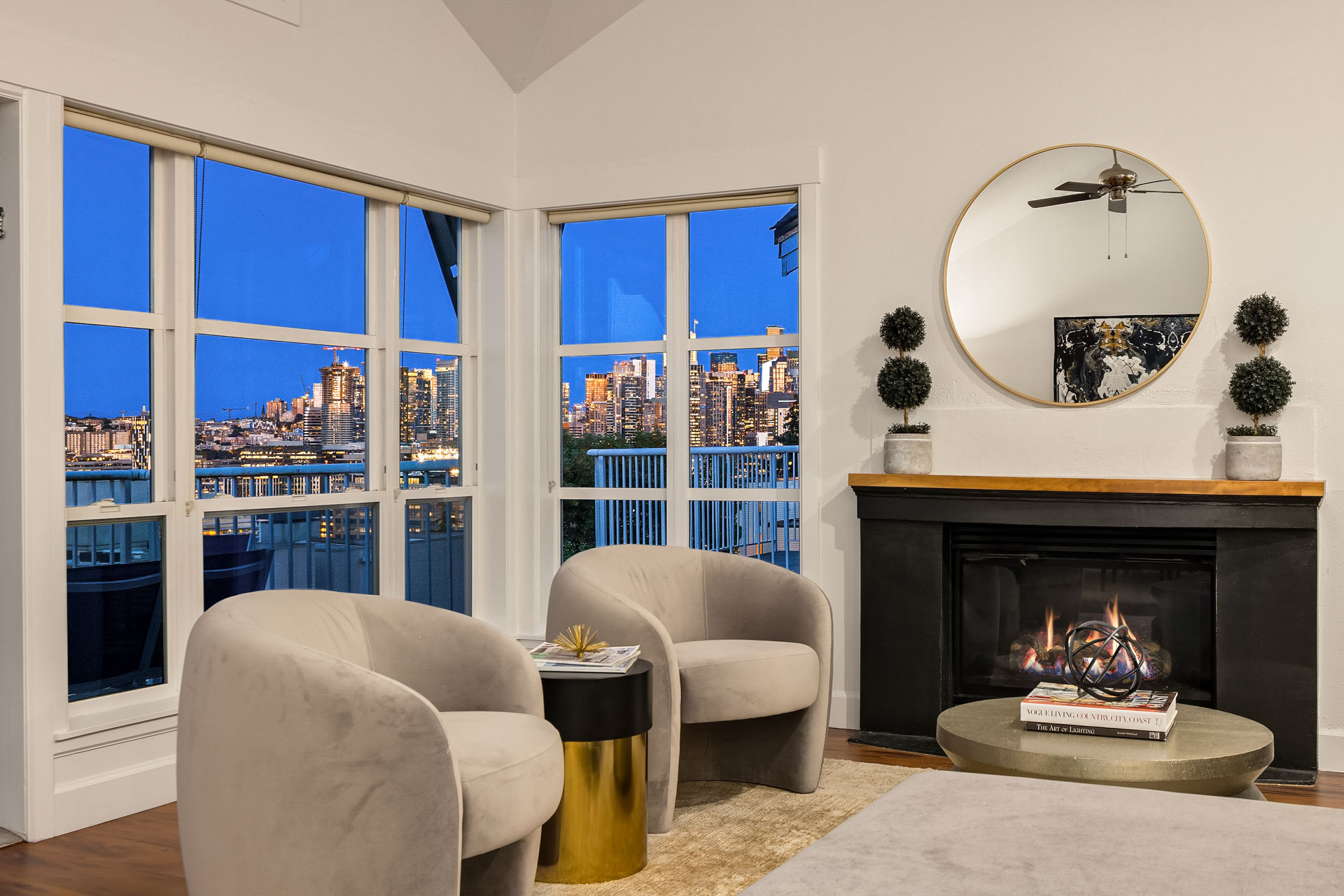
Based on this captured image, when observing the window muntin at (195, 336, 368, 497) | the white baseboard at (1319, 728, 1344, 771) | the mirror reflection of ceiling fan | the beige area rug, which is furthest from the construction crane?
the white baseboard at (1319, 728, 1344, 771)

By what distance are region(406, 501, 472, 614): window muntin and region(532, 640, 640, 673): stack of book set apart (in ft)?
6.06

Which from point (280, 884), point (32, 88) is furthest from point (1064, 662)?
point (32, 88)

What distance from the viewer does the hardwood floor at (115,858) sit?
2.76 metres

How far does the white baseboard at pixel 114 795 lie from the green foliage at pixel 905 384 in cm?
278

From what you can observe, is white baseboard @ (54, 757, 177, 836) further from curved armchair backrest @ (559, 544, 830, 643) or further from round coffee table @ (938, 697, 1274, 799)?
round coffee table @ (938, 697, 1274, 799)

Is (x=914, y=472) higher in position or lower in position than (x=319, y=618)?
higher

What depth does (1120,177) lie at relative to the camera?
13.1ft

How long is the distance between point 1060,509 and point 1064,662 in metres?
0.59

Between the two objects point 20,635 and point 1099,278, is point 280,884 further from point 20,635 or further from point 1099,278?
point 1099,278

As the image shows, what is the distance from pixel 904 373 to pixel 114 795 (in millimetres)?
3078

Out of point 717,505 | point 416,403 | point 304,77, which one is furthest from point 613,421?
point 304,77

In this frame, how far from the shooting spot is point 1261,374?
370cm

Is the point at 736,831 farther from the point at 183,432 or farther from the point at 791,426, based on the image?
the point at 183,432

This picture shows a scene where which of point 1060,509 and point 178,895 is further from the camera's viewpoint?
point 1060,509
